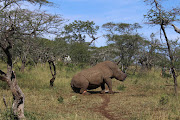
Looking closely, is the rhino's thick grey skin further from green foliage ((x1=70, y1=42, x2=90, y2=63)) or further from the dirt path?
green foliage ((x1=70, y1=42, x2=90, y2=63))

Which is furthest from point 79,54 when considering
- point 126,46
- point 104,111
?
point 104,111

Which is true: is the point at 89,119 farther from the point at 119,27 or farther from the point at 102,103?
the point at 119,27

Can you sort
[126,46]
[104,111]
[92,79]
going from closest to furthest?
[104,111]
[92,79]
[126,46]

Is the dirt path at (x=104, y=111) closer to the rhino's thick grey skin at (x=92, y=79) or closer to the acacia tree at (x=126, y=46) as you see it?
the rhino's thick grey skin at (x=92, y=79)

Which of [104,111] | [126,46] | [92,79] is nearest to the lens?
[104,111]

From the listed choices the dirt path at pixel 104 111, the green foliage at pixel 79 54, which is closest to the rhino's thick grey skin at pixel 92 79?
the dirt path at pixel 104 111

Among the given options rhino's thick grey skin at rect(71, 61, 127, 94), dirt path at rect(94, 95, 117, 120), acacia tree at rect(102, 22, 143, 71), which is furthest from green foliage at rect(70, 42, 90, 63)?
dirt path at rect(94, 95, 117, 120)

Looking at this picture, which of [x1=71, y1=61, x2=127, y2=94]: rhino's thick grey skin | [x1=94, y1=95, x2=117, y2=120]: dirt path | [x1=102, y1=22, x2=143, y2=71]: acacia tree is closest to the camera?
[x1=94, y1=95, x2=117, y2=120]: dirt path

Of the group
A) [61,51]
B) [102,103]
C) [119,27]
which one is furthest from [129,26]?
[102,103]

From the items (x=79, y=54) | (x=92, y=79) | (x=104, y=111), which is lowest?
(x=104, y=111)

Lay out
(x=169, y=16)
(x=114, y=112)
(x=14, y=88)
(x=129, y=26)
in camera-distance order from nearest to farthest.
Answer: (x=14, y=88), (x=114, y=112), (x=169, y=16), (x=129, y=26)

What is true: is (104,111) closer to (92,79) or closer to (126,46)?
(92,79)

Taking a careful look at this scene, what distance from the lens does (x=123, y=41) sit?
26281 mm

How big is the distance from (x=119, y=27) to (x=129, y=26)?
136cm
